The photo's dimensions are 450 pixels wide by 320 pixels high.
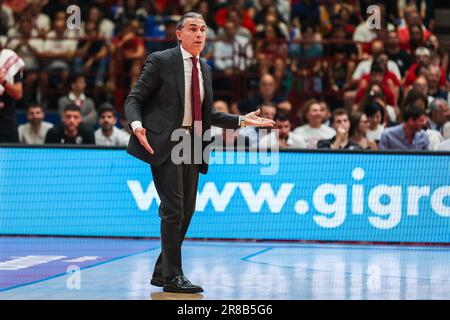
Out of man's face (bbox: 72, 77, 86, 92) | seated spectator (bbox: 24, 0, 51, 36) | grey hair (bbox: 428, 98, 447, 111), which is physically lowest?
grey hair (bbox: 428, 98, 447, 111)

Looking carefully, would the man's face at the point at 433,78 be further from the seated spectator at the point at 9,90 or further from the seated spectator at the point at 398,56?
the seated spectator at the point at 9,90

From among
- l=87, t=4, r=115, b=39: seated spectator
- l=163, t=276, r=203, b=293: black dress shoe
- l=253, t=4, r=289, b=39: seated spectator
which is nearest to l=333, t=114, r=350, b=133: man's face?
l=163, t=276, r=203, b=293: black dress shoe

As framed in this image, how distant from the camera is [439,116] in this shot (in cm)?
1399

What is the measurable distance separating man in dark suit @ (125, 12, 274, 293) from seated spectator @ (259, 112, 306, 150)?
4642 mm

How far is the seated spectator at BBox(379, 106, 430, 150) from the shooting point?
502 inches

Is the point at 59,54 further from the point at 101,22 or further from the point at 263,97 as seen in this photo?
the point at 263,97

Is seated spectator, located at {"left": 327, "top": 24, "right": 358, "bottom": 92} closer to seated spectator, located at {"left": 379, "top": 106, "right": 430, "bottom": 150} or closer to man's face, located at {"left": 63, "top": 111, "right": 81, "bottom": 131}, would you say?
seated spectator, located at {"left": 379, "top": 106, "right": 430, "bottom": 150}

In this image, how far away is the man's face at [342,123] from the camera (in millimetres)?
12773

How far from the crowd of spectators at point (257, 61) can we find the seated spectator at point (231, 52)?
0.08 ft

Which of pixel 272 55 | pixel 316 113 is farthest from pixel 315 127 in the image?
pixel 272 55

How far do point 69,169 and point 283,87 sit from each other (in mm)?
6050

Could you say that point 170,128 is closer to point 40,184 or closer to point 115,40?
point 40,184

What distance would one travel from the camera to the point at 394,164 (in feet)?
38.6

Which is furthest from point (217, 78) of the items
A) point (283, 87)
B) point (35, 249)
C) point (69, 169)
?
point (35, 249)
